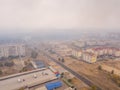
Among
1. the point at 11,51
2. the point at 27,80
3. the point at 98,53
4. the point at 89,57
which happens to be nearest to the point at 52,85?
the point at 27,80

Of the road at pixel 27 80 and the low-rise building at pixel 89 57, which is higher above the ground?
the low-rise building at pixel 89 57

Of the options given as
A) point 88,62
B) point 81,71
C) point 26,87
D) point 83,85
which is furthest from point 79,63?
point 26,87

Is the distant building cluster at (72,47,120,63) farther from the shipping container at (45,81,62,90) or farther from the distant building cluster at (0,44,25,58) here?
the distant building cluster at (0,44,25,58)

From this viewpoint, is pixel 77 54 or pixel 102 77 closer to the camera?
pixel 102 77

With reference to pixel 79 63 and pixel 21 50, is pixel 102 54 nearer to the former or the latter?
pixel 79 63

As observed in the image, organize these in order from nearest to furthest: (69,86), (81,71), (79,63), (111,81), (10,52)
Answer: (69,86) < (111,81) < (81,71) < (79,63) < (10,52)

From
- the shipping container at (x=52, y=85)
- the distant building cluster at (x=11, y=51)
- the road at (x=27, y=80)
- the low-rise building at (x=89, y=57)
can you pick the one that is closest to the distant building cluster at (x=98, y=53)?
the low-rise building at (x=89, y=57)

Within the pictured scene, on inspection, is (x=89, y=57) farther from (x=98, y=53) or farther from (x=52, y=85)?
(x=52, y=85)

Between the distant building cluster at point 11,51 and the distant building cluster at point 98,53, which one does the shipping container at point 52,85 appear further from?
the distant building cluster at point 11,51
